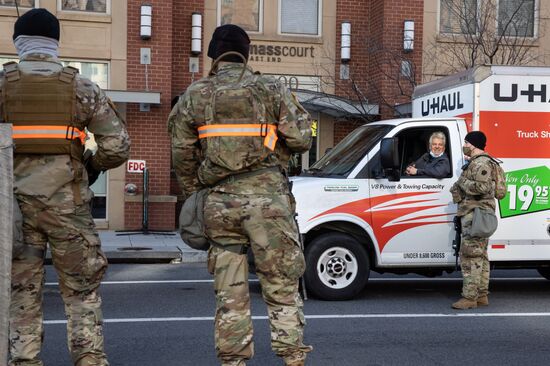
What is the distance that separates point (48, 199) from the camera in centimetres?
439

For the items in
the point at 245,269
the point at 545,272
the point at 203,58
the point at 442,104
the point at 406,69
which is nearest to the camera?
the point at 245,269

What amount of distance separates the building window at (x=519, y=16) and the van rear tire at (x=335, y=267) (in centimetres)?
1046

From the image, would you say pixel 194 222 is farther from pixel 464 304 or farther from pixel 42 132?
pixel 464 304

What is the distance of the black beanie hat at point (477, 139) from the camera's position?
8.14m

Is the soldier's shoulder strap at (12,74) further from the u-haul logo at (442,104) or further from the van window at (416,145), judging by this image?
the u-haul logo at (442,104)

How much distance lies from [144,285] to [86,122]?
5656 millimetres

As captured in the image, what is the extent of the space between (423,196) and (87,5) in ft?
33.5

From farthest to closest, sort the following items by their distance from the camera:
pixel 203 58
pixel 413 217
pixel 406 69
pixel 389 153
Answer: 1. pixel 203 58
2. pixel 406 69
3. pixel 413 217
4. pixel 389 153

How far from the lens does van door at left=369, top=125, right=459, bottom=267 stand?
28.4ft

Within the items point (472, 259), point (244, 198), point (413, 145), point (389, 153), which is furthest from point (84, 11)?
point (244, 198)

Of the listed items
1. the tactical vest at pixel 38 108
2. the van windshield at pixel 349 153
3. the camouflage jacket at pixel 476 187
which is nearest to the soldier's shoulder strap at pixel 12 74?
the tactical vest at pixel 38 108

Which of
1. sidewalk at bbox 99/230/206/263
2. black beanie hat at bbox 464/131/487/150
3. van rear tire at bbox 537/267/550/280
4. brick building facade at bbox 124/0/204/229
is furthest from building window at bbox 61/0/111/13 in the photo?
van rear tire at bbox 537/267/550/280

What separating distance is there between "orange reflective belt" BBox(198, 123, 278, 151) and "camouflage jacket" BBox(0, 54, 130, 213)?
23.2 inches

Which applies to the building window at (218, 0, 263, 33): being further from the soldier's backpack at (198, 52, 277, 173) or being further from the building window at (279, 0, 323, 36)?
the soldier's backpack at (198, 52, 277, 173)
